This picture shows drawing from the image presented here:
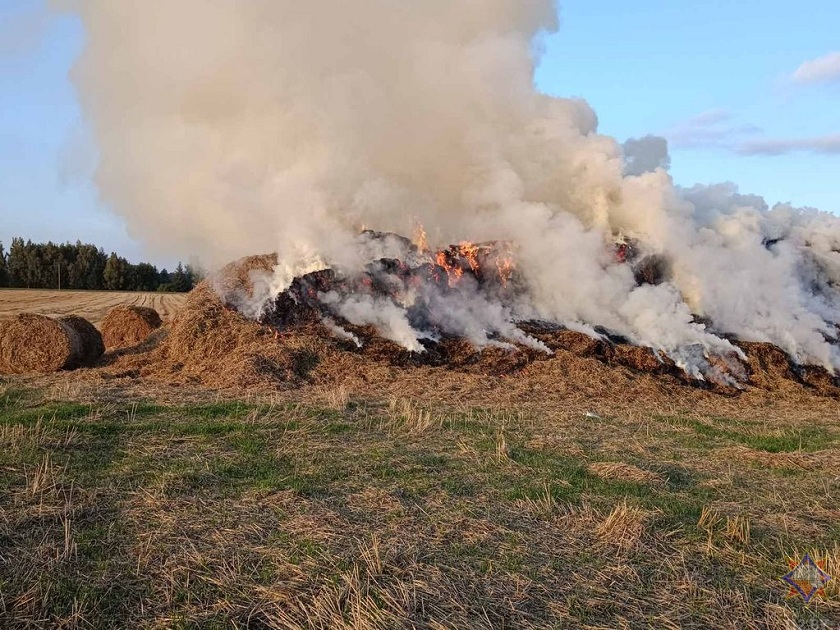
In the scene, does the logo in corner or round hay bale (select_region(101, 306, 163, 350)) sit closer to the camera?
the logo in corner

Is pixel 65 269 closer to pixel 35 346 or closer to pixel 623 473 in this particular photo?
pixel 35 346

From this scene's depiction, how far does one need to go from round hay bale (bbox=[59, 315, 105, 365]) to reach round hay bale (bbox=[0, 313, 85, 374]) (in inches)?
15.7

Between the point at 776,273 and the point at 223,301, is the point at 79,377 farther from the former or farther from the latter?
the point at 776,273

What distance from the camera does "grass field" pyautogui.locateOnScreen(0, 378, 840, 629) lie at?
4336 millimetres

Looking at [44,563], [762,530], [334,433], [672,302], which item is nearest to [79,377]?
[334,433]

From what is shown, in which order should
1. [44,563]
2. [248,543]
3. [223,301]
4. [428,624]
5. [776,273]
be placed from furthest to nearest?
1. [776,273]
2. [223,301]
3. [248,543]
4. [44,563]
5. [428,624]

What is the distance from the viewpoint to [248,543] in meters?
5.18

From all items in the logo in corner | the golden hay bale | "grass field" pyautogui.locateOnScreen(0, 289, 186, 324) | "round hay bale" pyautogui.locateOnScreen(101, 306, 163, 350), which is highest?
"grass field" pyautogui.locateOnScreen(0, 289, 186, 324)

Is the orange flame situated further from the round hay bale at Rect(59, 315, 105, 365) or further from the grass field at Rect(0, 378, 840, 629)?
the grass field at Rect(0, 378, 840, 629)

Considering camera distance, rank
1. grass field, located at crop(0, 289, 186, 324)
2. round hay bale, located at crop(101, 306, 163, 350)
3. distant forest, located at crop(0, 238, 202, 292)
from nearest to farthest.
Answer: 1. round hay bale, located at crop(101, 306, 163, 350)
2. grass field, located at crop(0, 289, 186, 324)
3. distant forest, located at crop(0, 238, 202, 292)

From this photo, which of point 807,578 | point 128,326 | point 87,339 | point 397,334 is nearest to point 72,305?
point 128,326

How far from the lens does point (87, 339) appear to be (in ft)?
50.6

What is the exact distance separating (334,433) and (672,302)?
445 inches

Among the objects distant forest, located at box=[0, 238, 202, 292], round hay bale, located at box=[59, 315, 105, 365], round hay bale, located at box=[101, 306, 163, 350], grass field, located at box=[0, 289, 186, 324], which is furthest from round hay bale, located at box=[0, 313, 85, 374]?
distant forest, located at box=[0, 238, 202, 292]
